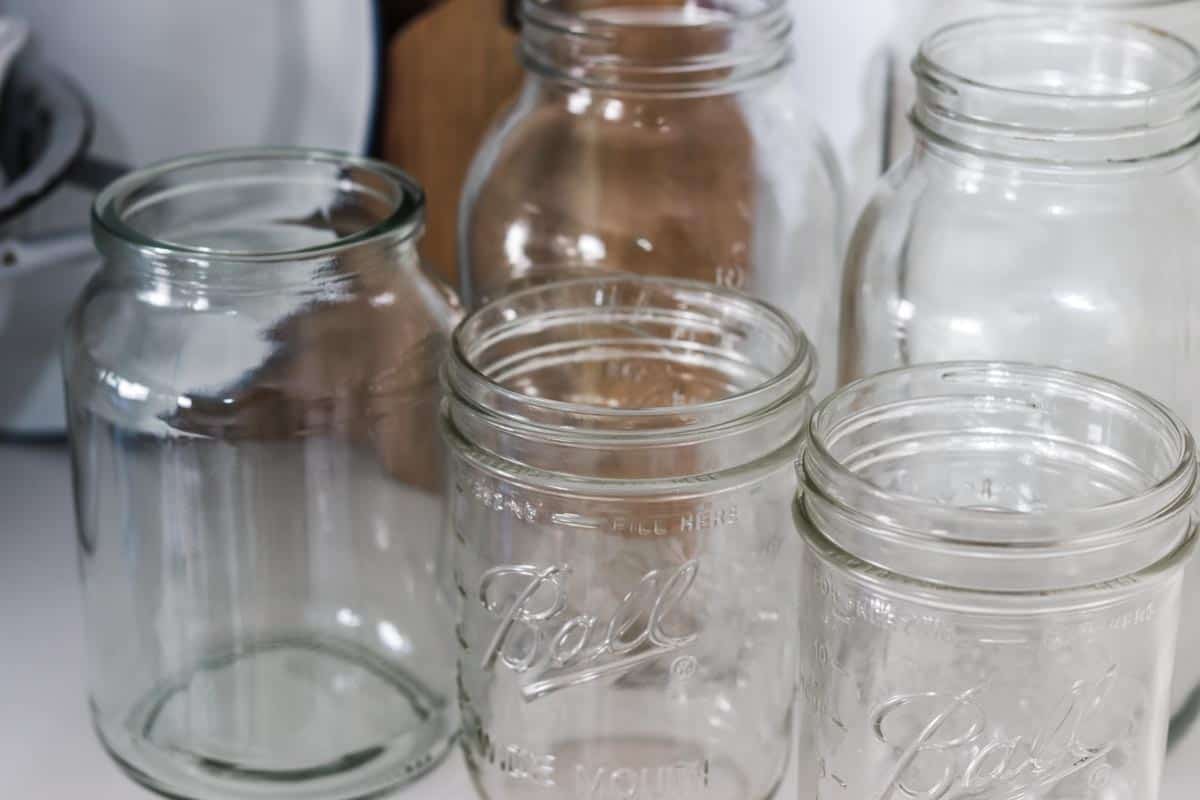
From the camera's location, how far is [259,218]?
75 cm

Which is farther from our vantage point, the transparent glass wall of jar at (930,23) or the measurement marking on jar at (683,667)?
the transparent glass wall of jar at (930,23)

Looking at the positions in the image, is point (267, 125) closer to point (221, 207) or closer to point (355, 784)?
point (221, 207)

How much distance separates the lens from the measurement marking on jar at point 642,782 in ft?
1.98

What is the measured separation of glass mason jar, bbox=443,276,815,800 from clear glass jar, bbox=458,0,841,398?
0.27ft

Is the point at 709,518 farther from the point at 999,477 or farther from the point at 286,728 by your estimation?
the point at 286,728

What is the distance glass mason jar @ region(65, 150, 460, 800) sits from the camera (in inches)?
25.5

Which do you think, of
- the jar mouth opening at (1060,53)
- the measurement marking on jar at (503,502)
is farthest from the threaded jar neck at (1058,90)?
the measurement marking on jar at (503,502)

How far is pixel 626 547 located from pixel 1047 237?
0.21 meters

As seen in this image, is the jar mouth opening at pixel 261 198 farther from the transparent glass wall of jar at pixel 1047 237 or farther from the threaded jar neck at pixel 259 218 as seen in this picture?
the transparent glass wall of jar at pixel 1047 237

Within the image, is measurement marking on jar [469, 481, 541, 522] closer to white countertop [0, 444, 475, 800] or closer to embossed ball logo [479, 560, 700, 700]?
embossed ball logo [479, 560, 700, 700]

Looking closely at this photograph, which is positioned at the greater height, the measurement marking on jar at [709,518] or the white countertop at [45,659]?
the measurement marking on jar at [709,518]

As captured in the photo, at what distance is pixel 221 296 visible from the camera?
64 cm

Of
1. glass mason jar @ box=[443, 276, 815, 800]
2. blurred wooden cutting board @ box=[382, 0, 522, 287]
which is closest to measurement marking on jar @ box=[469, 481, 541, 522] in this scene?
glass mason jar @ box=[443, 276, 815, 800]

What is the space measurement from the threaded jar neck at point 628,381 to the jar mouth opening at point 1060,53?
5.7 inches
